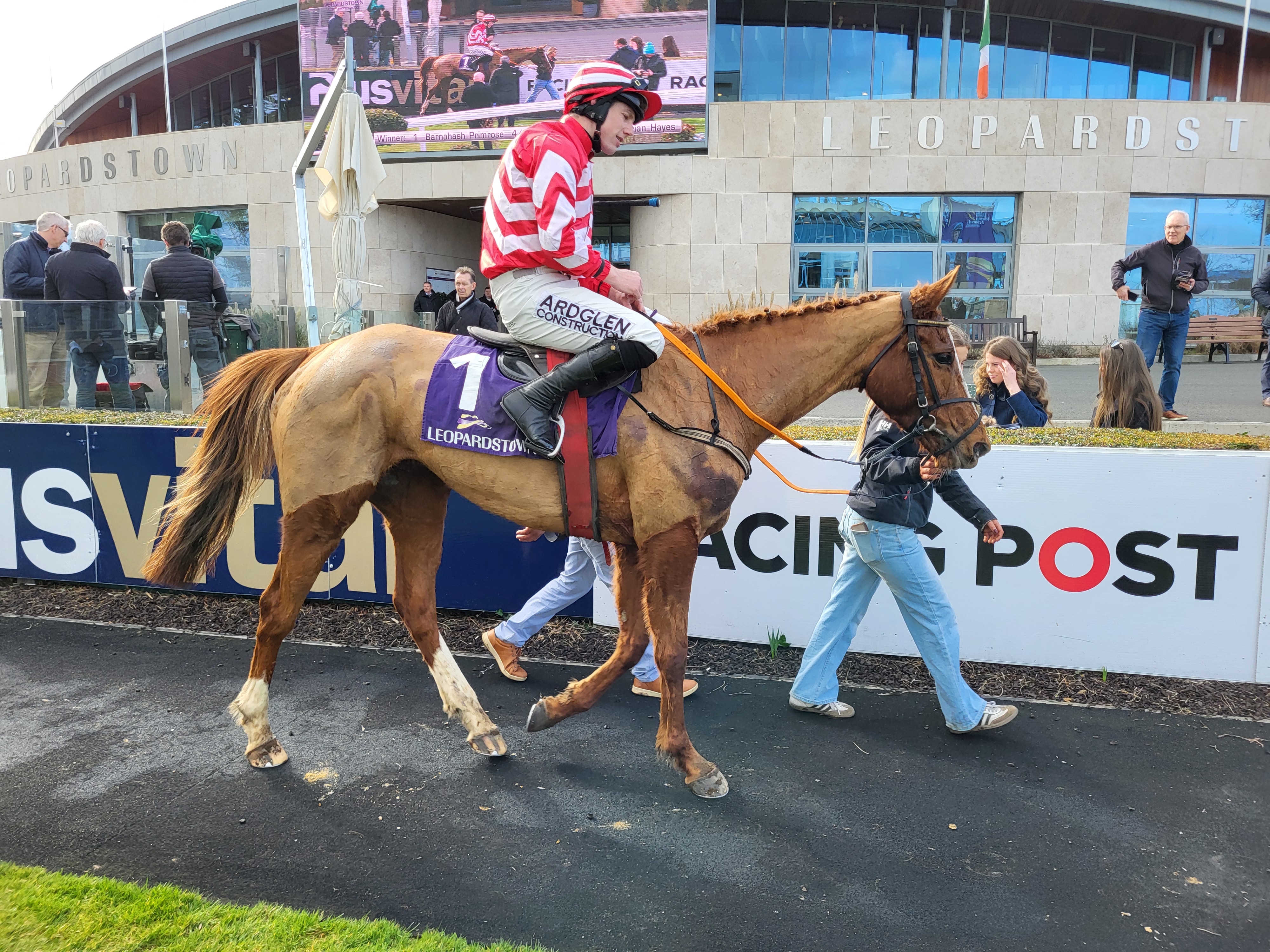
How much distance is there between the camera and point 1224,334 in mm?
18375

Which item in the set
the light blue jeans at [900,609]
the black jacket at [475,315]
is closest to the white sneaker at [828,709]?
the light blue jeans at [900,609]

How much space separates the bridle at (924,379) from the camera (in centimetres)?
334

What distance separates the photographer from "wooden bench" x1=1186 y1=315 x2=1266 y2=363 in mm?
18172

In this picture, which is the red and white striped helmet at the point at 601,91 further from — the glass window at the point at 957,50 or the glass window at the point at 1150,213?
the glass window at the point at 957,50

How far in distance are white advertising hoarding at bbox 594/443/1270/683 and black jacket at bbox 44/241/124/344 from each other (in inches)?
286

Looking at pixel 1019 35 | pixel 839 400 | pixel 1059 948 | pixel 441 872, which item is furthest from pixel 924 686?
pixel 1019 35

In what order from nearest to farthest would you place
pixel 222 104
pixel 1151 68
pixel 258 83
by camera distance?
pixel 1151 68 → pixel 258 83 → pixel 222 104

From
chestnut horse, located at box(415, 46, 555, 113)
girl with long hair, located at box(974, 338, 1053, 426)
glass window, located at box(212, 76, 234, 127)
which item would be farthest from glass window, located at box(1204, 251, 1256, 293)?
glass window, located at box(212, 76, 234, 127)

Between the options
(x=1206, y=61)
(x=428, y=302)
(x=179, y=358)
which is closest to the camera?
(x=179, y=358)

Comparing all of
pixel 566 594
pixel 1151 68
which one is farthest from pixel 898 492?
pixel 1151 68

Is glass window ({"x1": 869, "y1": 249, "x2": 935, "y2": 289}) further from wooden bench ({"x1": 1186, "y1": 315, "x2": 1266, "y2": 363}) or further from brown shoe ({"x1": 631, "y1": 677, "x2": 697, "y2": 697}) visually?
brown shoe ({"x1": 631, "y1": 677, "x2": 697, "y2": 697})

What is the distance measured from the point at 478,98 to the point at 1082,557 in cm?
2165

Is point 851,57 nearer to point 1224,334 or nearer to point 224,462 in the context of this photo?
point 1224,334

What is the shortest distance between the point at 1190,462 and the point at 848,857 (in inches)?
115
